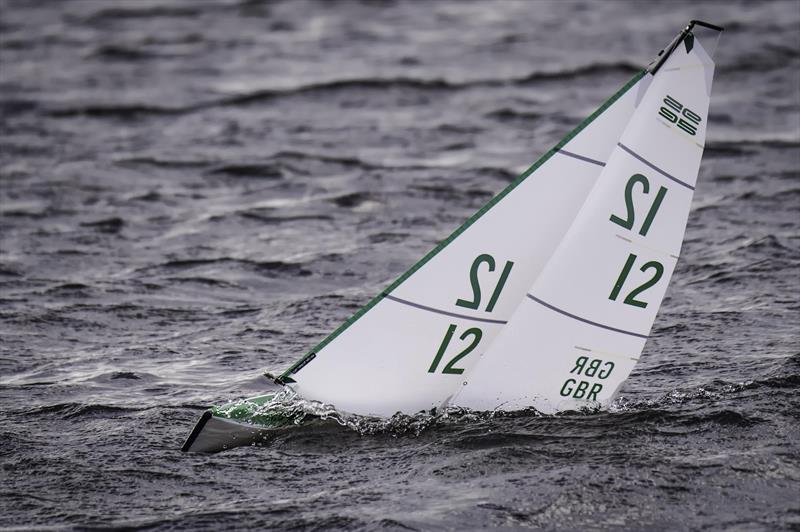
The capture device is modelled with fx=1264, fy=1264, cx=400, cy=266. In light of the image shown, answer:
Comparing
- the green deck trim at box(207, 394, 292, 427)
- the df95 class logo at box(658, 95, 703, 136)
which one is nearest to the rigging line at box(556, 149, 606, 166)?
the df95 class logo at box(658, 95, 703, 136)

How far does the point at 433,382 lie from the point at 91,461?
221 cm

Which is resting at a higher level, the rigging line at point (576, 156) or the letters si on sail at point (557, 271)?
the rigging line at point (576, 156)

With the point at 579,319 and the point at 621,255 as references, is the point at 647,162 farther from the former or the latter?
the point at 579,319

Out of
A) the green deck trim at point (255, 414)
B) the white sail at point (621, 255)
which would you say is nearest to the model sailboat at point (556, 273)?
the white sail at point (621, 255)

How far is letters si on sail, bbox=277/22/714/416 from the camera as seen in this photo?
7.53 meters

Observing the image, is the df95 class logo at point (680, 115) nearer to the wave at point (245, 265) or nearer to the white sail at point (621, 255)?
the white sail at point (621, 255)

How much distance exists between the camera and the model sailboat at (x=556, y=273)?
7527 mm

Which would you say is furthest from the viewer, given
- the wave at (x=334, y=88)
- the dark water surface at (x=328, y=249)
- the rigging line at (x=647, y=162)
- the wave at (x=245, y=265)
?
the wave at (x=334, y=88)

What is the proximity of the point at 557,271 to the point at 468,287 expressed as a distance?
0.55m

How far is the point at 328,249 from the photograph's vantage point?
13.1 m

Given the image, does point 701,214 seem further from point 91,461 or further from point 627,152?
point 91,461

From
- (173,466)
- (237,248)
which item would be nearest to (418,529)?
(173,466)

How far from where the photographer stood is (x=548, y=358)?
7805 mm

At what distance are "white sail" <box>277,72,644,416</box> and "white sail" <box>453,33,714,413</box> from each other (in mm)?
91
